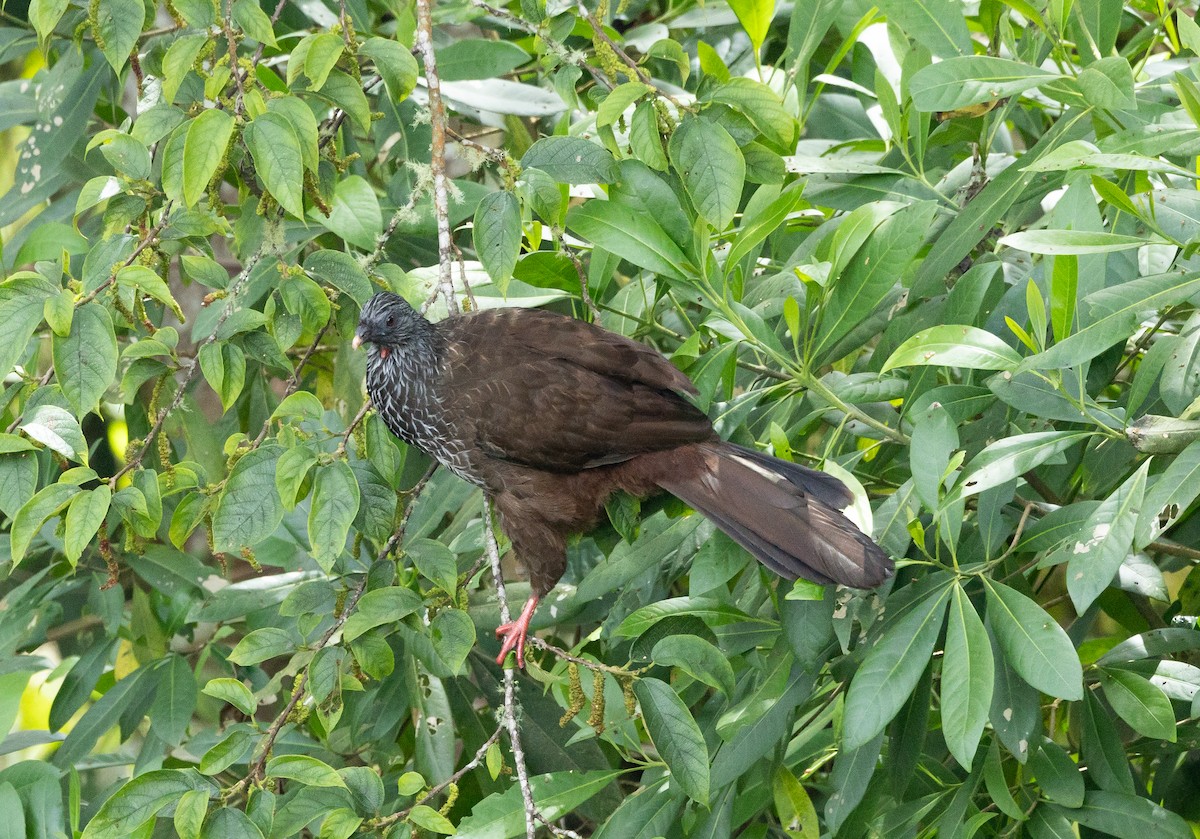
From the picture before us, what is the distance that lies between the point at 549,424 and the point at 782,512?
2.32ft

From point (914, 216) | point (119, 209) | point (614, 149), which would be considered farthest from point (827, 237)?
point (119, 209)

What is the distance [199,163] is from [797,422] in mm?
1351

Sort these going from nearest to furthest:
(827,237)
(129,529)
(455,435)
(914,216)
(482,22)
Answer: (129,529) → (914,216) → (827,237) → (455,435) → (482,22)

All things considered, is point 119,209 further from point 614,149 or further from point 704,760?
point 704,760

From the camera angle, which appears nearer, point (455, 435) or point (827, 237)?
point (827, 237)

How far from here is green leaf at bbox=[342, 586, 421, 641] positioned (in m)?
2.08

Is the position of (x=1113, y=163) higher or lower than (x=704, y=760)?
higher

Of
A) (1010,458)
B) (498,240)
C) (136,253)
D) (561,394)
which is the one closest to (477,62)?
(561,394)

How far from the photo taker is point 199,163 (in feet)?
6.14

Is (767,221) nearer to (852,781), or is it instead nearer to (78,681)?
(852,781)

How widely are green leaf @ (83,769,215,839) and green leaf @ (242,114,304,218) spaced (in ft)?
3.20

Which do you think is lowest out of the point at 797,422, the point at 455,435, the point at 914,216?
the point at 455,435

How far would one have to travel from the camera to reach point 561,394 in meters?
2.73

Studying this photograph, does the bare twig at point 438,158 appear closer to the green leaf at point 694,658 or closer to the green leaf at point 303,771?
the green leaf at point 694,658
